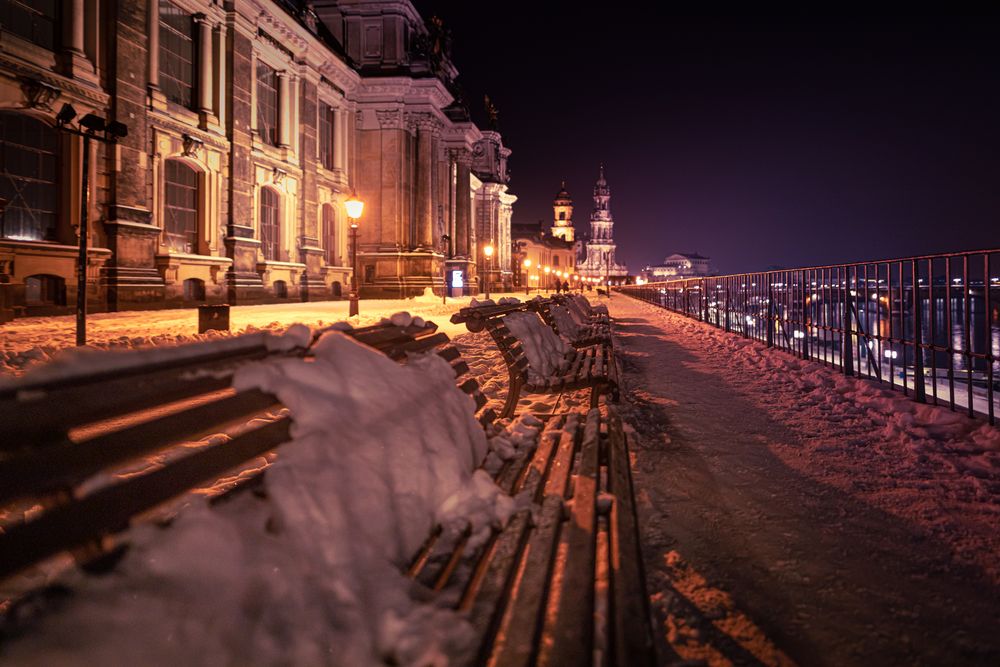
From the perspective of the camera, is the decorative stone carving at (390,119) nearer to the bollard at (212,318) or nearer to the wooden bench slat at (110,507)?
the bollard at (212,318)

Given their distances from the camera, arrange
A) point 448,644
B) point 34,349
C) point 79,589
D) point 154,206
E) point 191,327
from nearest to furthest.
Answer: point 79,589 < point 448,644 < point 34,349 < point 191,327 < point 154,206

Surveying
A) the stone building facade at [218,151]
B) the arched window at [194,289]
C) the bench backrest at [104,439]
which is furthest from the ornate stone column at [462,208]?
the bench backrest at [104,439]

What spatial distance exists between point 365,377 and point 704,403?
16.1ft

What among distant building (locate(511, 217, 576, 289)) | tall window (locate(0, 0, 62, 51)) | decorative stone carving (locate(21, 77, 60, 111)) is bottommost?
decorative stone carving (locate(21, 77, 60, 111))

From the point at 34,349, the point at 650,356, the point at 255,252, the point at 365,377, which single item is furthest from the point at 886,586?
the point at 255,252

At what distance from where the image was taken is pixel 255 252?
21.9m

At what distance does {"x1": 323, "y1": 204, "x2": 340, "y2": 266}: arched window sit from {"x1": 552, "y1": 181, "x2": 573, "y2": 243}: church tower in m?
114

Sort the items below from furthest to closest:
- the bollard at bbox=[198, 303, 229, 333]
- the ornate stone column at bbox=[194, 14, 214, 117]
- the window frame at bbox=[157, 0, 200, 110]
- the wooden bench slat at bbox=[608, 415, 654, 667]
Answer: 1. the ornate stone column at bbox=[194, 14, 214, 117]
2. the window frame at bbox=[157, 0, 200, 110]
3. the bollard at bbox=[198, 303, 229, 333]
4. the wooden bench slat at bbox=[608, 415, 654, 667]

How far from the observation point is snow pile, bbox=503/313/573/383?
209 inches

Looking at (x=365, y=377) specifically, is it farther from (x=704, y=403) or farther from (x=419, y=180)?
(x=419, y=180)

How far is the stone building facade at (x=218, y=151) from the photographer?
1420 cm

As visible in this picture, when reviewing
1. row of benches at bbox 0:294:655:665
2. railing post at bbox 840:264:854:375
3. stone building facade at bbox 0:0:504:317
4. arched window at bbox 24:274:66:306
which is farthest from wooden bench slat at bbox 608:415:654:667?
arched window at bbox 24:274:66:306

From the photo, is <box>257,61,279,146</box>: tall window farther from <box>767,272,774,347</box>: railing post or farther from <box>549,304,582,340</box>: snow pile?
<box>767,272,774,347</box>: railing post

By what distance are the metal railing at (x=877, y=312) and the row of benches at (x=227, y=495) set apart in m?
4.27
